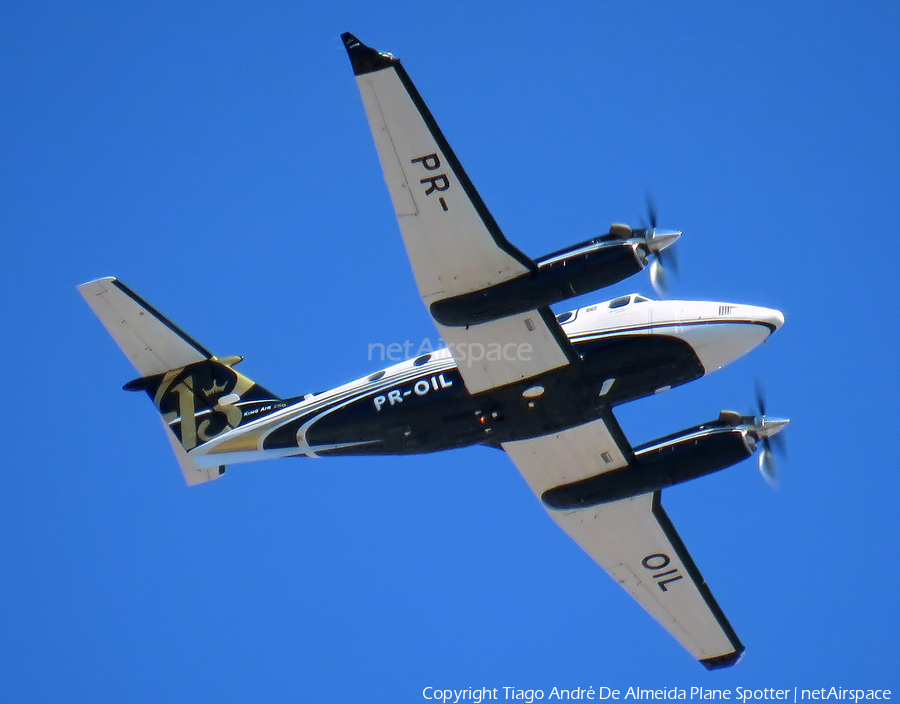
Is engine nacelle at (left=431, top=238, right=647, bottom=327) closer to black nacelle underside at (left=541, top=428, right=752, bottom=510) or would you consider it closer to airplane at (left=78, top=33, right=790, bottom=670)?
airplane at (left=78, top=33, right=790, bottom=670)

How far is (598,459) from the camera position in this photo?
24.4 metres

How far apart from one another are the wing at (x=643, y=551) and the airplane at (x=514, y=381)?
0.04 metres

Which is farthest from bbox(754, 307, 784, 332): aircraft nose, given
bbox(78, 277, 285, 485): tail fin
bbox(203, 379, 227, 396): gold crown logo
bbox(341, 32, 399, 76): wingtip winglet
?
bbox(203, 379, 227, 396): gold crown logo

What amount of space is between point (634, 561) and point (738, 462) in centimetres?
425

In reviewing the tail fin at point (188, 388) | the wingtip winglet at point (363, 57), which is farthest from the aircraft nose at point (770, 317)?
the tail fin at point (188, 388)

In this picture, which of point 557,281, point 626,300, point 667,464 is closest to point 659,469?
point 667,464

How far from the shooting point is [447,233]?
67.8ft

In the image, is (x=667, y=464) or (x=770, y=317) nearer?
(x=770, y=317)

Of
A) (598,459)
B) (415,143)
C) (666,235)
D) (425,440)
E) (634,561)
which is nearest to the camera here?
(415,143)

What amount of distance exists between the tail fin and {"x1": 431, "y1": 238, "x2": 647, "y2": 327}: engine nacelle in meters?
5.89

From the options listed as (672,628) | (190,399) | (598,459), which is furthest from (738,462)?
(190,399)

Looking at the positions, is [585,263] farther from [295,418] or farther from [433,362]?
[295,418]

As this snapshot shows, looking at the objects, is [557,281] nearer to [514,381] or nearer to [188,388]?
[514,381]

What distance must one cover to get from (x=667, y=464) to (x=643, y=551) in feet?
10.5
